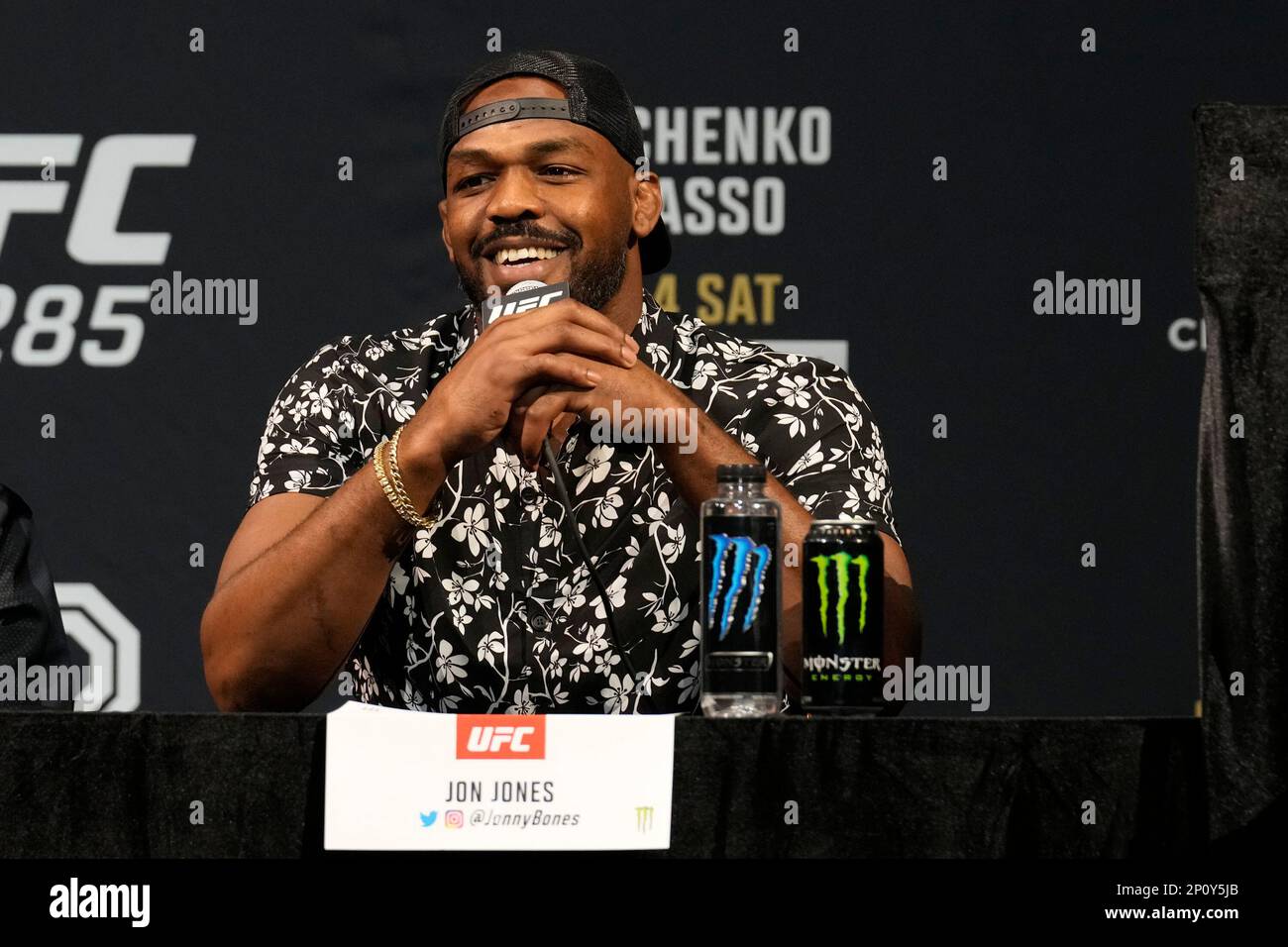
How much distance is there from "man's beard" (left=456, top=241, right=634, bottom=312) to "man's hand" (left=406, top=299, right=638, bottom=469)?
40 centimetres

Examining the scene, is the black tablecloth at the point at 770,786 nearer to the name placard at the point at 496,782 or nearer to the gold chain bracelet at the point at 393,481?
the name placard at the point at 496,782

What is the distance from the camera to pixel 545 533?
83.9 inches

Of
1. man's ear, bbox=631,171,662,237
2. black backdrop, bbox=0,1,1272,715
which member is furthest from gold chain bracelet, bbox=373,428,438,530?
black backdrop, bbox=0,1,1272,715

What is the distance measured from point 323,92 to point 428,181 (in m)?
0.25

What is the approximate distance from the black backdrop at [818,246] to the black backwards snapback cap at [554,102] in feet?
2.56

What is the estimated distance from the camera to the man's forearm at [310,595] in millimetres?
1821

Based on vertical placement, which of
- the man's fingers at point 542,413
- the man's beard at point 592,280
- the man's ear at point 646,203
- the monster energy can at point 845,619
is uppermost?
the man's ear at point 646,203

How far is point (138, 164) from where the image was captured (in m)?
3.02

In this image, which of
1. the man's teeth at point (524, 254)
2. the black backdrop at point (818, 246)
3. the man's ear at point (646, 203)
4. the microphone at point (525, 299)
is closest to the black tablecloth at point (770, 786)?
the microphone at point (525, 299)

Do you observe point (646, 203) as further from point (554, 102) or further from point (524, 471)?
point (524, 471)

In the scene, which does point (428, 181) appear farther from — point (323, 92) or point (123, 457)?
point (123, 457)

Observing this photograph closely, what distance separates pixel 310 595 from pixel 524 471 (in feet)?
1.30

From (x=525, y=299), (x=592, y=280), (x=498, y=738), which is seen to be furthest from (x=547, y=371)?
(x=498, y=738)
